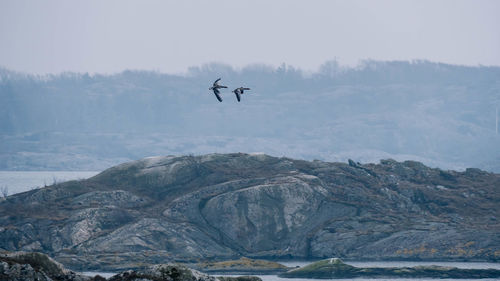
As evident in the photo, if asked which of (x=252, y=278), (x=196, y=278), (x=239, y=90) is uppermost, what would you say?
(x=239, y=90)

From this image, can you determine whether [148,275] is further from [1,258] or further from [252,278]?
[252,278]

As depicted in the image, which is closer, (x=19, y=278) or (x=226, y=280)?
(x=19, y=278)

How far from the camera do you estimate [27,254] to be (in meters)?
92.3

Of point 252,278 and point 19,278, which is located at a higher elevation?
point 19,278

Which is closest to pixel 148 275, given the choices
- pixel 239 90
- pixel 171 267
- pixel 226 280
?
pixel 171 267

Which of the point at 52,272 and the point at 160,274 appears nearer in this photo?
the point at 160,274

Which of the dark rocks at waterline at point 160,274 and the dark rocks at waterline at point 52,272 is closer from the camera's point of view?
the dark rocks at waterline at point 52,272

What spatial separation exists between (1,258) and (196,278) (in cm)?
1685

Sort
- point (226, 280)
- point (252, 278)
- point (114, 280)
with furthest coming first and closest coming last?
point (252, 278), point (226, 280), point (114, 280)

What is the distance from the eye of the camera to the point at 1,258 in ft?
294

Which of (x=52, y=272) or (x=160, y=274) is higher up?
(x=52, y=272)

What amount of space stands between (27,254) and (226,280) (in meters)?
28.3

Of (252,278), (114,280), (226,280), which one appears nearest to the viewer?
(114,280)

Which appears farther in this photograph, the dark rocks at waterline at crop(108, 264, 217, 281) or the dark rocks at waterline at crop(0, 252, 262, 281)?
the dark rocks at waterline at crop(108, 264, 217, 281)
